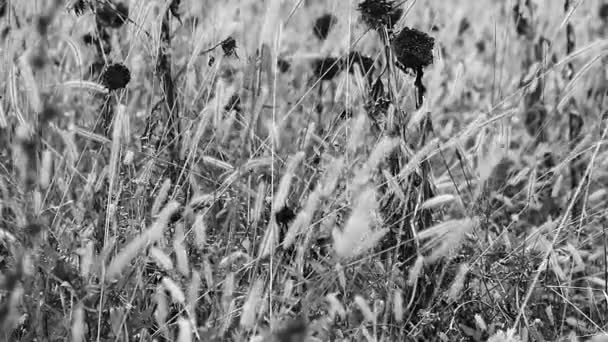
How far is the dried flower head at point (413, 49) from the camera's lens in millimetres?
1471

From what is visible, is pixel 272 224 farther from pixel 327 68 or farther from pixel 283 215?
pixel 327 68

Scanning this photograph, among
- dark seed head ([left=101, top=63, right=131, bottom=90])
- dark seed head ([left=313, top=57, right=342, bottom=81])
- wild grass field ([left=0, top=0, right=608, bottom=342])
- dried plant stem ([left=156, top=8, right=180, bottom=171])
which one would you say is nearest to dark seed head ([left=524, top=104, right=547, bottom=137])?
wild grass field ([left=0, top=0, right=608, bottom=342])

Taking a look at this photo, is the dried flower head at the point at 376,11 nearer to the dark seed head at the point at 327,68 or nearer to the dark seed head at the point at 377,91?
the dark seed head at the point at 377,91

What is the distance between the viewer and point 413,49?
1.47 meters

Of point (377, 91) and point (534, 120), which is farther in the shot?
point (534, 120)

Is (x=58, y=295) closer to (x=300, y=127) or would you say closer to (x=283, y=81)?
(x=300, y=127)

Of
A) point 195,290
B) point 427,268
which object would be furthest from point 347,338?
point 195,290

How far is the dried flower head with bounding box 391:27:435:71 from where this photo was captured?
1471mm

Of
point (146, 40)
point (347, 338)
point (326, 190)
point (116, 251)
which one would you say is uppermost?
point (146, 40)

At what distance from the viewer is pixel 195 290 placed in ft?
4.03

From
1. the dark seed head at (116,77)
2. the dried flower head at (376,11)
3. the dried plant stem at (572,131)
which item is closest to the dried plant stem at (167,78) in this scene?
the dark seed head at (116,77)

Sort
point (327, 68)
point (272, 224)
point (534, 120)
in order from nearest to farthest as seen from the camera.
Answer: point (272, 224)
point (327, 68)
point (534, 120)

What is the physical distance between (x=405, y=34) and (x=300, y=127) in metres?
0.80

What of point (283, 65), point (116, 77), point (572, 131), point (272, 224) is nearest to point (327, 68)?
point (283, 65)
